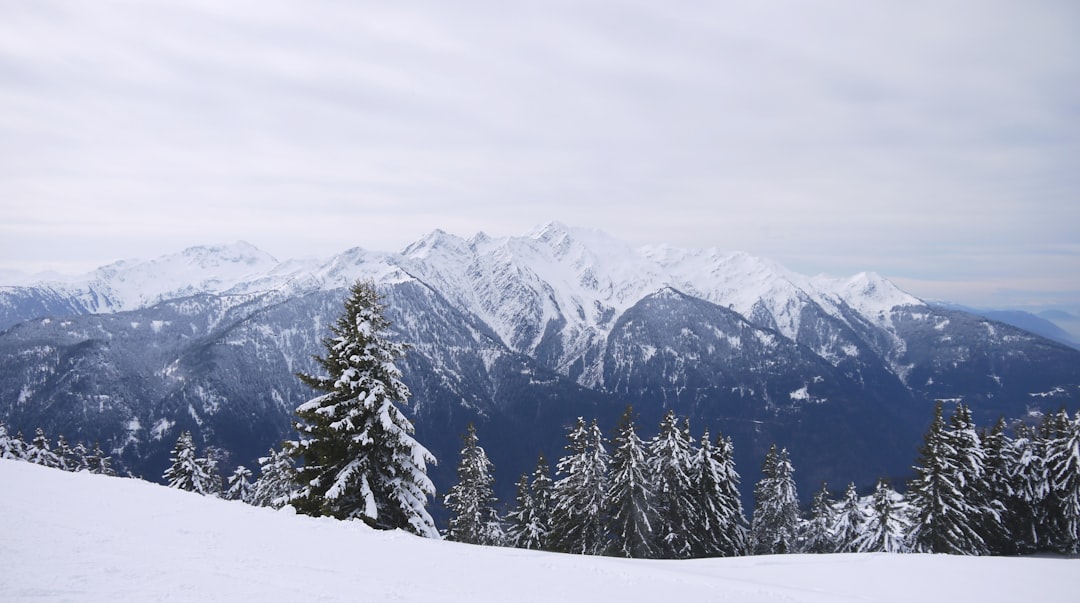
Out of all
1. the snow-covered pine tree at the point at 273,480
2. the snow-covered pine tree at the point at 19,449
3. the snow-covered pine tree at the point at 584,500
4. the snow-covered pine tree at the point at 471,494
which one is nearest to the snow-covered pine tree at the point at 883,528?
the snow-covered pine tree at the point at 584,500

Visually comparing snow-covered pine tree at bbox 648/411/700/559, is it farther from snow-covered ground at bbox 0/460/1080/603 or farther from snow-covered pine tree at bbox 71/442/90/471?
snow-covered pine tree at bbox 71/442/90/471

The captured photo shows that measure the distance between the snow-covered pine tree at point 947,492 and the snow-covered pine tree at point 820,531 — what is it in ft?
47.0

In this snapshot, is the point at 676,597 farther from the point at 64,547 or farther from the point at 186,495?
the point at 186,495

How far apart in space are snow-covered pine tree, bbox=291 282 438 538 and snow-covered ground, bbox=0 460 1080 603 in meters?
4.00

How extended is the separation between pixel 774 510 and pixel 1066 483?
60.1 ft

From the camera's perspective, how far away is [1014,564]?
15.0m

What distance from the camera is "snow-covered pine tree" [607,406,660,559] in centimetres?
3059

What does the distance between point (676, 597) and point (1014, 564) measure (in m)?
12.6

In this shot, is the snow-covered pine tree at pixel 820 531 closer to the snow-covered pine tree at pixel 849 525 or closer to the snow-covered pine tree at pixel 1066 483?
the snow-covered pine tree at pixel 849 525

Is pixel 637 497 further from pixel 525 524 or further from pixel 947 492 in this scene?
pixel 947 492

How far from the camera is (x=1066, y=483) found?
28.9m

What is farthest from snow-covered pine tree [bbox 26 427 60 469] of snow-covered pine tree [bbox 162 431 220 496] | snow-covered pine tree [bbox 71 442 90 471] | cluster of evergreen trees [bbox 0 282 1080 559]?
snow-covered pine tree [bbox 162 431 220 496]

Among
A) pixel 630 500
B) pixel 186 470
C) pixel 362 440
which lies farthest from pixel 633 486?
pixel 186 470

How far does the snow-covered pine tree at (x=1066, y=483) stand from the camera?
93.6 ft
